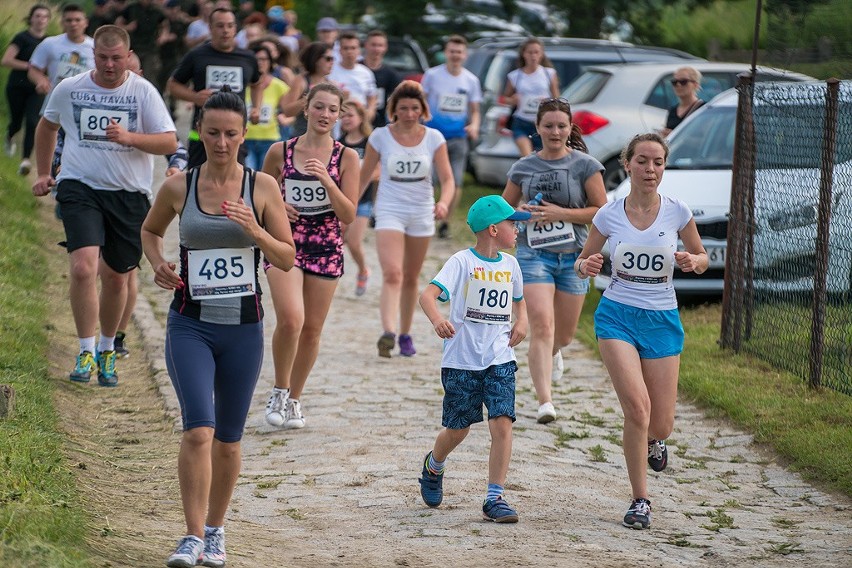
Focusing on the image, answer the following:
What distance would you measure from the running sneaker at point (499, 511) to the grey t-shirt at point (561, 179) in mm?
2525

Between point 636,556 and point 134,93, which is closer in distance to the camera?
point 636,556

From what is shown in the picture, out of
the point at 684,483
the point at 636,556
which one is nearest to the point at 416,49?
the point at 684,483

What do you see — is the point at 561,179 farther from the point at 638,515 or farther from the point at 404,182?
the point at 638,515

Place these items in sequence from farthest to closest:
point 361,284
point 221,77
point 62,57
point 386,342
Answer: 1. point 62,57
2. point 361,284
3. point 221,77
4. point 386,342

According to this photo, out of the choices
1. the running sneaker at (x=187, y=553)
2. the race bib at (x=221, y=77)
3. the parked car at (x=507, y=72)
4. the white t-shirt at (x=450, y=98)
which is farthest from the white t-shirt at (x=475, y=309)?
the parked car at (x=507, y=72)

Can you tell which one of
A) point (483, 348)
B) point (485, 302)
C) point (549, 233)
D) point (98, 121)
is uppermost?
point (98, 121)

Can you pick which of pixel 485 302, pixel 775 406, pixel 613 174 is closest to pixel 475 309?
pixel 485 302

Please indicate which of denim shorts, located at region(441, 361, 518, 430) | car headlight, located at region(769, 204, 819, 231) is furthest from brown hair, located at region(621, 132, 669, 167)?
car headlight, located at region(769, 204, 819, 231)

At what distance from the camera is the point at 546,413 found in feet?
29.7

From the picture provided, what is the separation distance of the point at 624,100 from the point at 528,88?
1.13 metres

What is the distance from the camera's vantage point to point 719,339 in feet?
36.7

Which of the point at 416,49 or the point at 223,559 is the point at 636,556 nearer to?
the point at 223,559

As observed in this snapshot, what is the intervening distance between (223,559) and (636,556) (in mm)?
1820

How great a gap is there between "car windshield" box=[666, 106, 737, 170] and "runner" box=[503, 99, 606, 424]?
422 centimetres
